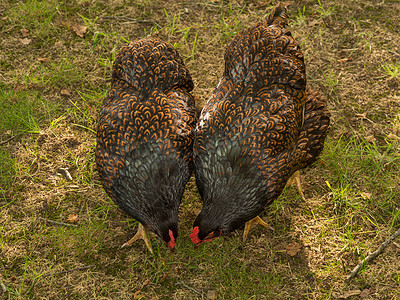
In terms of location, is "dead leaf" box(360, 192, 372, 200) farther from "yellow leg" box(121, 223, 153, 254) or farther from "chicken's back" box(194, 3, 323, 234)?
"yellow leg" box(121, 223, 153, 254)

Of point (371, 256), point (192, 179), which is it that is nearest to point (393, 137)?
point (371, 256)

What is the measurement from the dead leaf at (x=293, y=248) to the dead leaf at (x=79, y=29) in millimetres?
4589

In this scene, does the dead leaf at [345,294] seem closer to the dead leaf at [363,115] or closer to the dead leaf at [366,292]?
the dead leaf at [366,292]

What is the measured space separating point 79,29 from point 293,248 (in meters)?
4.77

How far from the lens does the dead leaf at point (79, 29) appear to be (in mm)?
6215

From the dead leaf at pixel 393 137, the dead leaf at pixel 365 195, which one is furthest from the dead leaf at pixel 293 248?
the dead leaf at pixel 393 137

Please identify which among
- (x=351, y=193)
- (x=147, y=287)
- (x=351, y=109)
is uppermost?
(x=351, y=109)

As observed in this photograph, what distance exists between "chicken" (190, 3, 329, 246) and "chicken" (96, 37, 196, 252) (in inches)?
9.0

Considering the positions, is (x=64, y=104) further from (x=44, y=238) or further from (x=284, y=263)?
(x=284, y=263)

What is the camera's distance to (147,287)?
4359mm

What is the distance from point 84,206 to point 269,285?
8.15 ft

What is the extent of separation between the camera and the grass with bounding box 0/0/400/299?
4395 mm

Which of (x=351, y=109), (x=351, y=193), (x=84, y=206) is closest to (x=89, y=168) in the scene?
(x=84, y=206)

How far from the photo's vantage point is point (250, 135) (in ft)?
12.5
